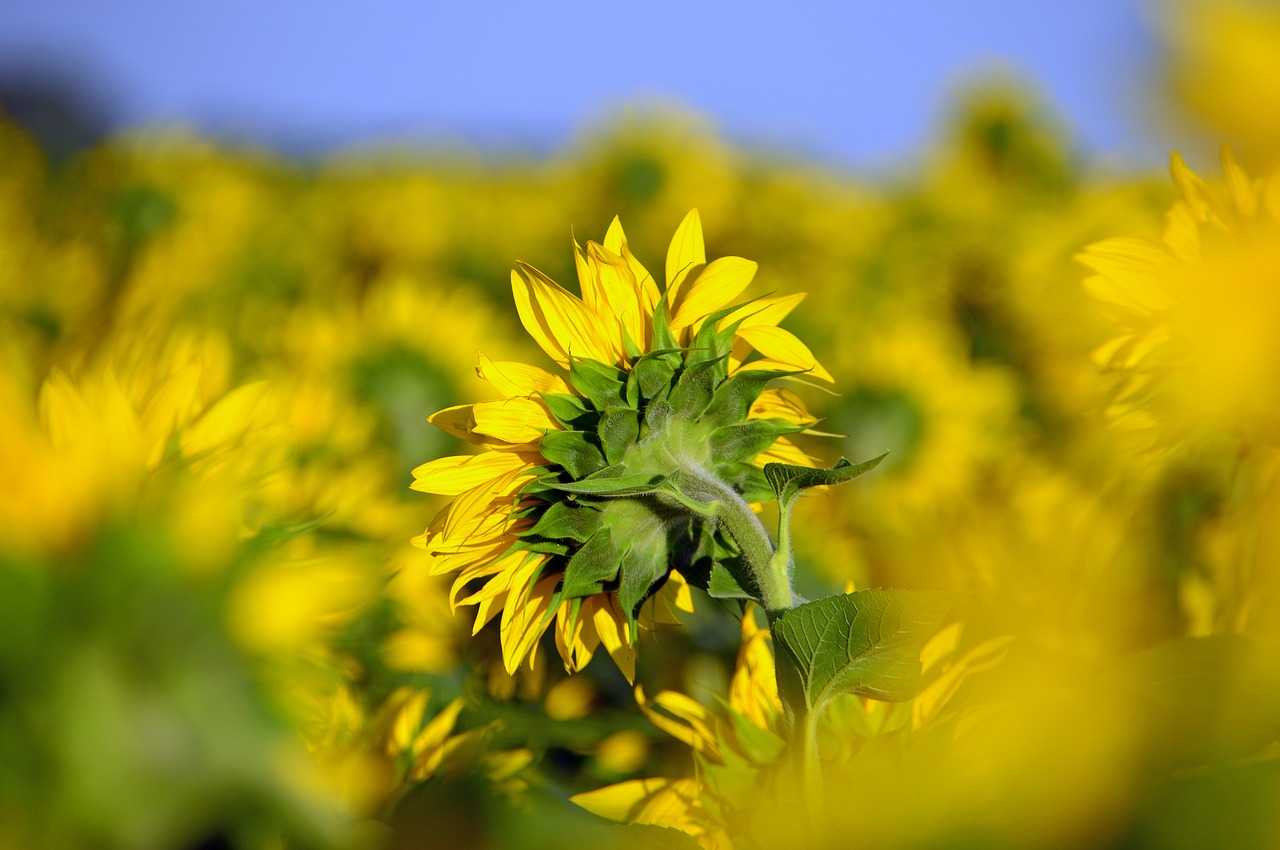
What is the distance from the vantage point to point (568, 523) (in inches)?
23.0

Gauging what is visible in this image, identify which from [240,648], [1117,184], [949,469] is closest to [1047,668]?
[240,648]

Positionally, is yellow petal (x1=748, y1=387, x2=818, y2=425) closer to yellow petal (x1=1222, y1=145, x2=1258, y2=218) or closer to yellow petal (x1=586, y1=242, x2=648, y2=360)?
yellow petal (x1=586, y1=242, x2=648, y2=360)

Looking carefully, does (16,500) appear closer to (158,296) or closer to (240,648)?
(240,648)

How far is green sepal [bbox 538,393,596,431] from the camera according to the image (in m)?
0.59

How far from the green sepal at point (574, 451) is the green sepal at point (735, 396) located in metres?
0.07

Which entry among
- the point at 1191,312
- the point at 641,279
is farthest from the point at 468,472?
the point at 1191,312

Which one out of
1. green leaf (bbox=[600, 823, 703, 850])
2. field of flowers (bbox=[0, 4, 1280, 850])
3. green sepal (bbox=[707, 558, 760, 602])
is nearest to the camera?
field of flowers (bbox=[0, 4, 1280, 850])

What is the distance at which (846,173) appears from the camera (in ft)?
13.6

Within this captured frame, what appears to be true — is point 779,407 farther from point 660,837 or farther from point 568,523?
point 660,837

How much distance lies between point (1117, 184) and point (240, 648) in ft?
7.15

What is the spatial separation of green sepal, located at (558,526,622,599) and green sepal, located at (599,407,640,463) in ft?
0.14

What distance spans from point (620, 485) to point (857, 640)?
149 millimetres

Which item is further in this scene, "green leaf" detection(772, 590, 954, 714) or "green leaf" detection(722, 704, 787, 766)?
"green leaf" detection(722, 704, 787, 766)

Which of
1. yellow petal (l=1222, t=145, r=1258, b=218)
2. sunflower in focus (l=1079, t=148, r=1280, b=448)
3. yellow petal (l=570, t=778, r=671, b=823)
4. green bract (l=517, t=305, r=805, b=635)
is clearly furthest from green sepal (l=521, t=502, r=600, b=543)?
yellow petal (l=1222, t=145, r=1258, b=218)
